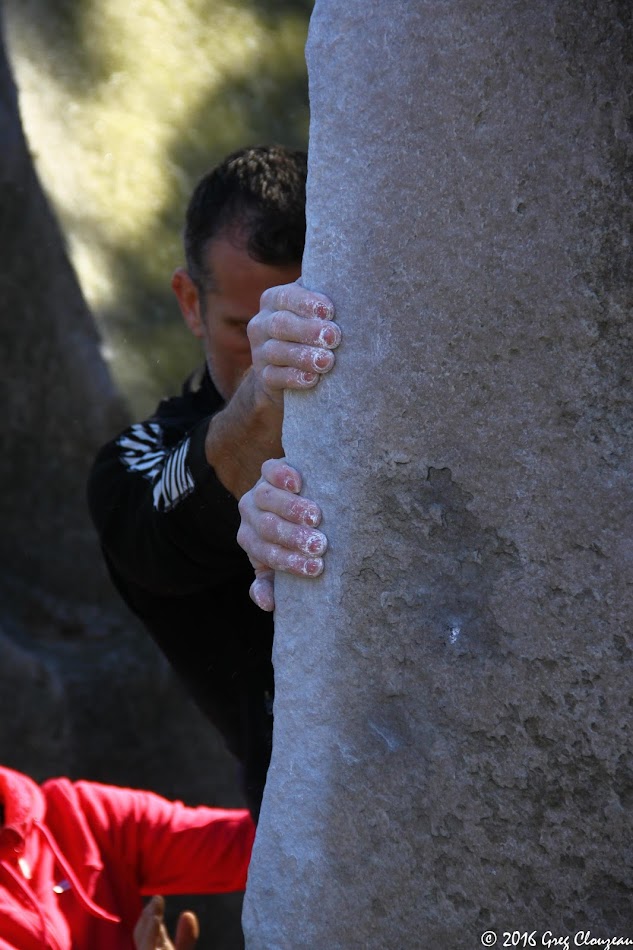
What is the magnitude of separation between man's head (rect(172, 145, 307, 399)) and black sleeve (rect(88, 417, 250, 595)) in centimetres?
19

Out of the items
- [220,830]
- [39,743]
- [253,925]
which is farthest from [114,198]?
[253,925]

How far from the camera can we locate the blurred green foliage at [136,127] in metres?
2.71

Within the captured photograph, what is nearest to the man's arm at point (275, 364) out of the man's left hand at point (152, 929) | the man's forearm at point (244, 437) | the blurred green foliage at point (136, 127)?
the man's forearm at point (244, 437)

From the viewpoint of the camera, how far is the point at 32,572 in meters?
2.84

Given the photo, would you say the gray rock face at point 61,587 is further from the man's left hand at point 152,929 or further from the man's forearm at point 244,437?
the man's forearm at point 244,437

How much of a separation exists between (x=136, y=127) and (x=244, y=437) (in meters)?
1.82

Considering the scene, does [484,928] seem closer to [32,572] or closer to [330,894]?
[330,894]

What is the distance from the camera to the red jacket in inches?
71.6

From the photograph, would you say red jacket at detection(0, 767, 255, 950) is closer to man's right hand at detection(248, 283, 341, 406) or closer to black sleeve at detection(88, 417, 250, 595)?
black sleeve at detection(88, 417, 250, 595)

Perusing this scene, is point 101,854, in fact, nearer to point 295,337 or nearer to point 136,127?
point 295,337

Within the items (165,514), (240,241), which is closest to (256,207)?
(240,241)

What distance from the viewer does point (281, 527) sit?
1043 mm

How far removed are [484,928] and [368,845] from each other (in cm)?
12

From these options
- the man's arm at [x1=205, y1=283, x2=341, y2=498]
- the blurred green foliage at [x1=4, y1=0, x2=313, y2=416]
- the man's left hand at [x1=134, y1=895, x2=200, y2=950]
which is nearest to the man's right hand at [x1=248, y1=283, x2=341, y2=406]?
the man's arm at [x1=205, y1=283, x2=341, y2=498]
